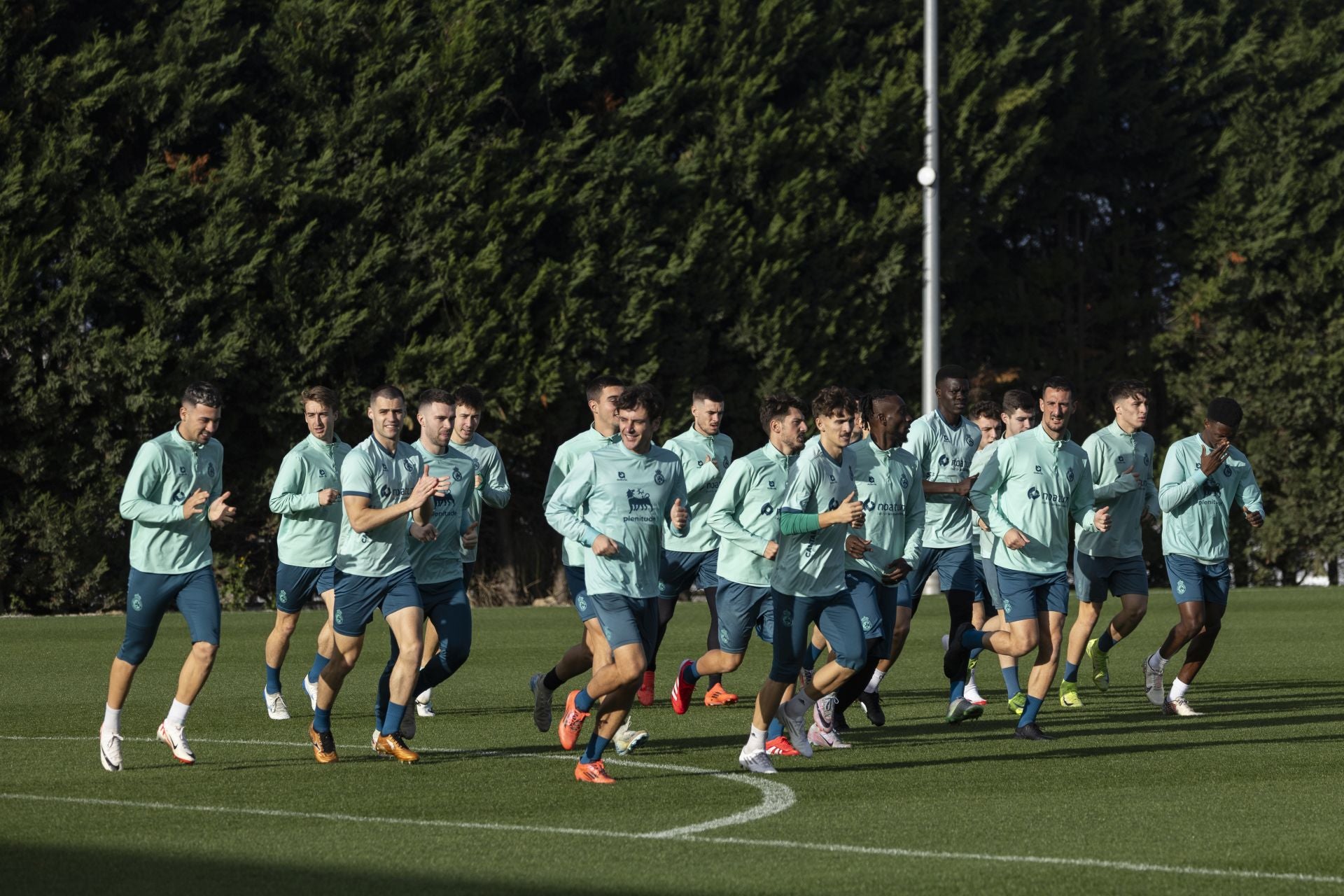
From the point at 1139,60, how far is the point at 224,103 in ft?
50.1

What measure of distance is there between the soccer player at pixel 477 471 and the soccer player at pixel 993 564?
329cm

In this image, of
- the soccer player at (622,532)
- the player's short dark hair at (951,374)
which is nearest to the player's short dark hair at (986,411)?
the player's short dark hair at (951,374)

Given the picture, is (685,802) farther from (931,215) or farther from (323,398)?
(931,215)

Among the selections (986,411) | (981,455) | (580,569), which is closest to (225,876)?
(580,569)

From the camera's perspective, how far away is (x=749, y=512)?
36.3 feet

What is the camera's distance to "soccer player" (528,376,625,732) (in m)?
11.4

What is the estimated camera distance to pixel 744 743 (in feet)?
38.2

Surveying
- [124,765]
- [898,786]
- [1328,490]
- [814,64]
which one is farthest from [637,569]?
[1328,490]

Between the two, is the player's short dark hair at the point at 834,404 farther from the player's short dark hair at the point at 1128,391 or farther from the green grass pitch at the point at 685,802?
the player's short dark hair at the point at 1128,391

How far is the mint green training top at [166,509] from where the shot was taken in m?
10.5

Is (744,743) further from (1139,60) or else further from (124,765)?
(1139,60)

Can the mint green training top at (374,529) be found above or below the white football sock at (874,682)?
above

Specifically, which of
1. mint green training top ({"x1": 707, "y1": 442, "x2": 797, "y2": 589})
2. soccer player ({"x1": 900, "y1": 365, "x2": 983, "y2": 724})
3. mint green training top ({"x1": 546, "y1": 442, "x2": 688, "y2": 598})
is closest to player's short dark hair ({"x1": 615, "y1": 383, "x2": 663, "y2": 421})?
mint green training top ({"x1": 546, "y1": 442, "x2": 688, "y2": 598})

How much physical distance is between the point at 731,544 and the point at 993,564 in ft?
9.61
